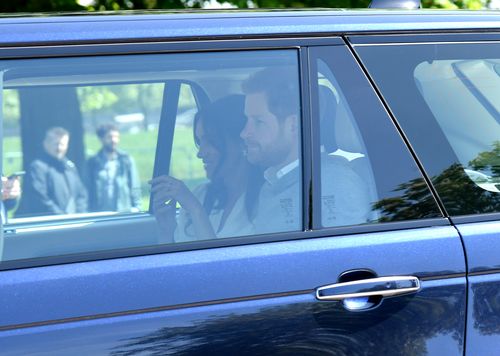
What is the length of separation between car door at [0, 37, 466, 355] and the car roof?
0.15ft

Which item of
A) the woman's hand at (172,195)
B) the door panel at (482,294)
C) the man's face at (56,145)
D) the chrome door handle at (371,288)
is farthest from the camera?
the man's face at (56,145)

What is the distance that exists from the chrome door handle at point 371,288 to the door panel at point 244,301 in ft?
0.06

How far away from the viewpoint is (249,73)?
245cm

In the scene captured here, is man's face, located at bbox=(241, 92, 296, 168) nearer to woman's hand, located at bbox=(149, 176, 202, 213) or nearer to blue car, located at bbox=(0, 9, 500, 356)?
blue car, located at bbox=(0, 9, 500, 356)

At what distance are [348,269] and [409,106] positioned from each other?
528 millimetres

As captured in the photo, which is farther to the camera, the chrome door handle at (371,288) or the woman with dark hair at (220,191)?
the woman with dark hair at (220,191)

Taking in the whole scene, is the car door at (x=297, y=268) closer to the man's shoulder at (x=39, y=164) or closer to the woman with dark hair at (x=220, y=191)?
the woman with dark hair at (x=220, y=191)

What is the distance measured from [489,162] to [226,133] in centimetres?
81

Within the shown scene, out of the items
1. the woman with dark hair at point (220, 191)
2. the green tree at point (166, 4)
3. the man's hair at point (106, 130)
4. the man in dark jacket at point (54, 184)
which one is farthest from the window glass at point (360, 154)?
the green tree at point (166, 4)

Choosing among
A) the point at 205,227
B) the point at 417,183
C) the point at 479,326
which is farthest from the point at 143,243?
the point at 479,326

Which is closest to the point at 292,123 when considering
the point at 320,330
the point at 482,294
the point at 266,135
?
the point at 266,135

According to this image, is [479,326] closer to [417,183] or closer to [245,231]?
[417,183]

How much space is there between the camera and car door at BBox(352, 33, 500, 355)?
2389 millimetres

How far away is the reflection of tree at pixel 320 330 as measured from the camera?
2156 mm
